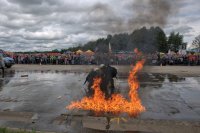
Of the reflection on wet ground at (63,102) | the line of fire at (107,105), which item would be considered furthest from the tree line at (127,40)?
the reflection on wet ground at (63,102)

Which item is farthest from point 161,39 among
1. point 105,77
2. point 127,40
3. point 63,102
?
point 63,102

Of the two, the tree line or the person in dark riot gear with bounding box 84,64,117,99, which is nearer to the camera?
the person in dark riot gear with bounding box 84,64,117,99

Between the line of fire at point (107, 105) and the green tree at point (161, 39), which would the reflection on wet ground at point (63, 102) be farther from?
the green tree at point (161, 39)

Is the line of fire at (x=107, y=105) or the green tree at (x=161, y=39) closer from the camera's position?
the line of fire at (x=107, y=105)

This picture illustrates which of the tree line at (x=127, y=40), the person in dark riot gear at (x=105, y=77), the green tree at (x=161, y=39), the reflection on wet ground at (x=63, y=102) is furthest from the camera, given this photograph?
the green tree at (x=161, y=39)

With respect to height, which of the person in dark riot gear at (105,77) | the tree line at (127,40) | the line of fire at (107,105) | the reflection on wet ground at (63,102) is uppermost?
the tree line at (127,40)

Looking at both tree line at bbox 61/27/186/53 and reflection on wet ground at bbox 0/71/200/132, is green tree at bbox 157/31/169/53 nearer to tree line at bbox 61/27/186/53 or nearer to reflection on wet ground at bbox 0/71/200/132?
tree line at bbox 61/27/186/53

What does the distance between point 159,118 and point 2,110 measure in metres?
5.14

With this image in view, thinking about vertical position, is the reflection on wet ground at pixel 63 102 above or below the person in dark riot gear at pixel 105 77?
below

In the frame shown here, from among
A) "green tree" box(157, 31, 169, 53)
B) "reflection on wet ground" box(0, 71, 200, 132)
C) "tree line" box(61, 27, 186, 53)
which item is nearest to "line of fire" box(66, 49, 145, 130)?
"reflection on wet ground" box(0, 71, 200, 132)

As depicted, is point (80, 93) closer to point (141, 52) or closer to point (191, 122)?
point (141, 52)

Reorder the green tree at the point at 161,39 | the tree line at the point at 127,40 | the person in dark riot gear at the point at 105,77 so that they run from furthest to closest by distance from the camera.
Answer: the green tree at the point at 161,39 → the tree line at the point at 127,40 → the person in dark riot gear at the point at 105,77

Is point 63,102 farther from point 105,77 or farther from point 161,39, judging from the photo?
point 161,39

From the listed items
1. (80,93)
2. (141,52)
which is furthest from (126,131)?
(141,52)
